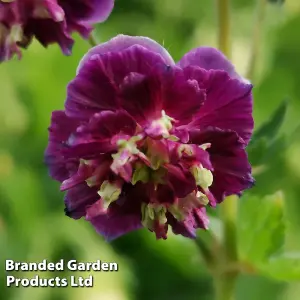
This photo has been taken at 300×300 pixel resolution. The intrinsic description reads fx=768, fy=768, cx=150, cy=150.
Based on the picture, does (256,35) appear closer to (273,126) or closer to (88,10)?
(273,126)

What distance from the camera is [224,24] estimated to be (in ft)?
3.71

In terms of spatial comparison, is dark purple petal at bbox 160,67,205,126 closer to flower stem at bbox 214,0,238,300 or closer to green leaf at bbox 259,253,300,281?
flower stem at bbox 214,0,238,300

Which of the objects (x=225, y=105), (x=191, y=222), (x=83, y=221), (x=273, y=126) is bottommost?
(x=191, y=222)

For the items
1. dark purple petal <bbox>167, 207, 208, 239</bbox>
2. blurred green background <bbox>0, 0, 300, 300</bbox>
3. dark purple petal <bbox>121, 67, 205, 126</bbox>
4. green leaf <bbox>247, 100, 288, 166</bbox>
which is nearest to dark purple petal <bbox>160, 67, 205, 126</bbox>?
dark purple petal <bbox>121, 67, 205, 126</bbox>

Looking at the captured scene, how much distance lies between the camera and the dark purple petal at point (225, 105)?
0.87 m

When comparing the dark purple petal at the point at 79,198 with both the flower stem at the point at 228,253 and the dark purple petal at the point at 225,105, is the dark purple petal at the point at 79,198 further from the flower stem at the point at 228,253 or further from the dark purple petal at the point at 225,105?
the flower stem at the point at 228,253

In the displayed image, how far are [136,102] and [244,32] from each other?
1.38 metres

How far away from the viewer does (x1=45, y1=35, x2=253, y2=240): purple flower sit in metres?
0.85

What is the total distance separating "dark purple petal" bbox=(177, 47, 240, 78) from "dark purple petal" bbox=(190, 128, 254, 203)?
0.24 feet

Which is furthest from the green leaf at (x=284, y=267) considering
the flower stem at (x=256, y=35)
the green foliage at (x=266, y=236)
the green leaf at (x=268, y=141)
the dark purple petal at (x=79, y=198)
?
the dark purple petal at (x=79, y=198)

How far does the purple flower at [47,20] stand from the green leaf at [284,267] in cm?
46

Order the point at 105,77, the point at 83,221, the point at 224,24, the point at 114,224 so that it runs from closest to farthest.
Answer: the point at 105,77, the point at 114,224, the point at 224,24, the point at 83,221

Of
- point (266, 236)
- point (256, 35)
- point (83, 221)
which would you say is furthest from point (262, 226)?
point (83, 221)

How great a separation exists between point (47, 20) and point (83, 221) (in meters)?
0.90
